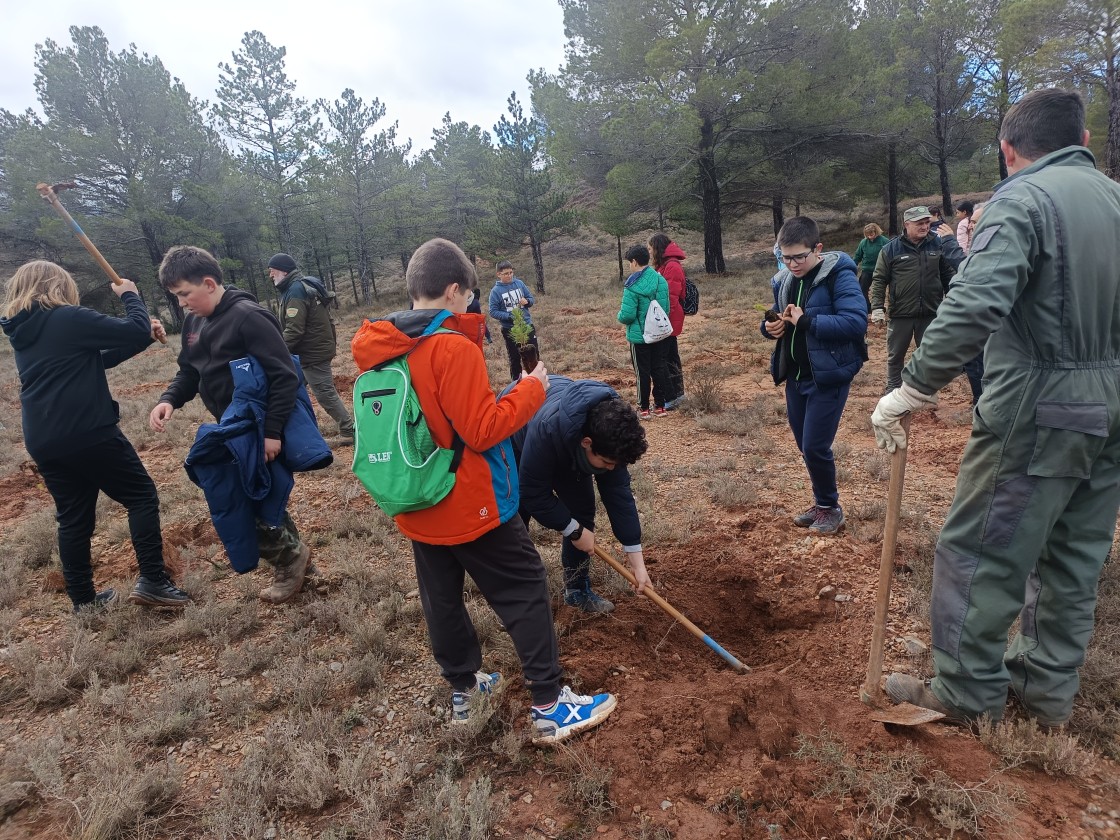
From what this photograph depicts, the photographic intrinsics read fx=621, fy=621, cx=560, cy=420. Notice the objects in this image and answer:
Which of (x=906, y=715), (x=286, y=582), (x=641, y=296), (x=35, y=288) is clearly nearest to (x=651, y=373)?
(x=641, y=296)

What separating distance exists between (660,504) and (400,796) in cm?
291

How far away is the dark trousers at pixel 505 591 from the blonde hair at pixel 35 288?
259cm

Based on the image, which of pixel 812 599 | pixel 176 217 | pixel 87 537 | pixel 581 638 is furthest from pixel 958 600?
pixel 176 217

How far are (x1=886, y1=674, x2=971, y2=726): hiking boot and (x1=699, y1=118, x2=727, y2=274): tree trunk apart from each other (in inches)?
664

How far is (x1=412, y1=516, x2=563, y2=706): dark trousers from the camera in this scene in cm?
233

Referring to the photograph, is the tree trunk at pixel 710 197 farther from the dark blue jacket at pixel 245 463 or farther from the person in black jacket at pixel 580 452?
the person in black jacket at pixel 580 452

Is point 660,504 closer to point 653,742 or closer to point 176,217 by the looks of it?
point 653,742

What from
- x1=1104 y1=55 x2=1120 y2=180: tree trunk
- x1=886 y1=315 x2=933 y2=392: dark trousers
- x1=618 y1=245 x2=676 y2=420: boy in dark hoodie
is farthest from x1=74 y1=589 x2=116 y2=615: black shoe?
x1=1104 y1=55 x2=1120 y2=180: tree trunk

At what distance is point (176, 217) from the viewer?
20.3m

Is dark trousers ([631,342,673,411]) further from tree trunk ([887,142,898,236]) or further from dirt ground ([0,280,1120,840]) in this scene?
tree trunk ([887,142,898,236])

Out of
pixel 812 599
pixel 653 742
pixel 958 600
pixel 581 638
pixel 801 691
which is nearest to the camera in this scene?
pixel 958 600

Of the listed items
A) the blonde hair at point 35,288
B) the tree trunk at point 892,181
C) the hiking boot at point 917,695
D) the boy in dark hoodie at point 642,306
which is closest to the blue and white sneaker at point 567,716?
the hiking boot at point 917,695

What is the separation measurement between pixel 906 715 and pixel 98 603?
4.34m

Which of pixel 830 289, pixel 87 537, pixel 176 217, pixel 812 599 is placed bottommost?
pixel 812 599
